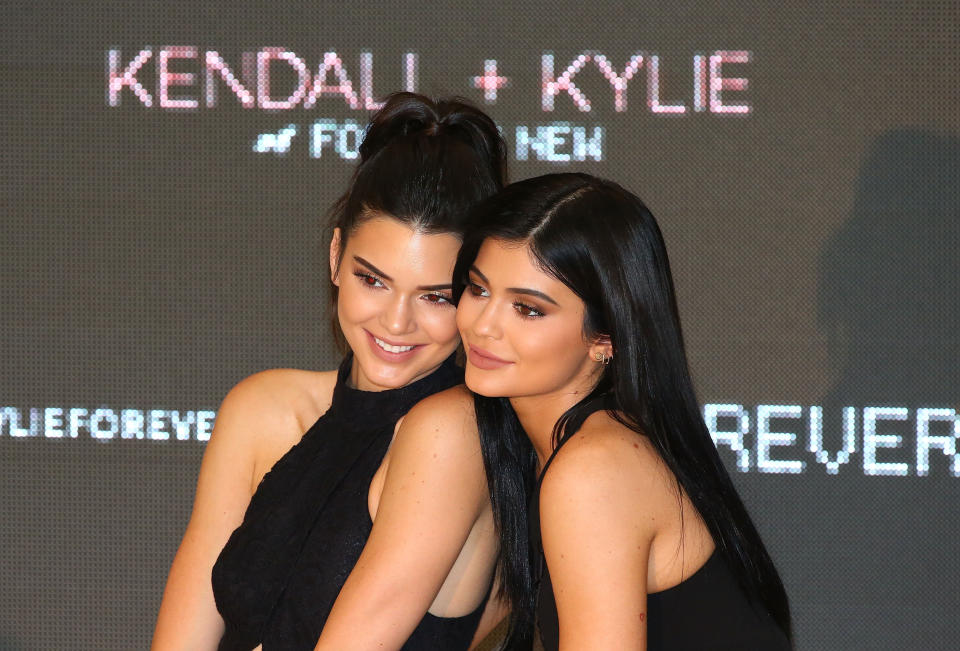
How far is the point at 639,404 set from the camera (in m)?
1.40

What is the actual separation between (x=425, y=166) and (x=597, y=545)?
64cm

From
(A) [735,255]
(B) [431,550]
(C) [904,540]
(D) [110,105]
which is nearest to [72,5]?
(D) [110,105]

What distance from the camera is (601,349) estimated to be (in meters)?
1.43

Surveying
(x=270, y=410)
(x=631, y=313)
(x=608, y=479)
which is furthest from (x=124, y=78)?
(x=608, y=479)

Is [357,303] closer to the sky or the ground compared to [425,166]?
closer to the ground

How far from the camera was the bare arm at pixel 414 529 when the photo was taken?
138cm

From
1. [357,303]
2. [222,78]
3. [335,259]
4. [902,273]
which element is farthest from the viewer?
[222,78]

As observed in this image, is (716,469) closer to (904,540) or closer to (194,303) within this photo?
(904,540)

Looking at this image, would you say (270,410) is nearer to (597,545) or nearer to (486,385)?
(486,385)

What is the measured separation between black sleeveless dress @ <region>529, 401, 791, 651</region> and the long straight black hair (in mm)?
28

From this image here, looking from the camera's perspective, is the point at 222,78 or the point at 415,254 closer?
the point at 415,254

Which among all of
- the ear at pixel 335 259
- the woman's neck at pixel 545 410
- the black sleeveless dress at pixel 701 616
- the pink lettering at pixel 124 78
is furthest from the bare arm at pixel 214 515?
the pink lettering at pixel 124 78

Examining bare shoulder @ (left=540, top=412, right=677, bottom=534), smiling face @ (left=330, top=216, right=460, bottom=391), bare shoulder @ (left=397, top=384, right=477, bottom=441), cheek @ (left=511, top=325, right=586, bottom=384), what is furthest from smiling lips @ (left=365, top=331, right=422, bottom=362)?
bare shoulder @ (left=540, top=412, right=677, bottom=534)

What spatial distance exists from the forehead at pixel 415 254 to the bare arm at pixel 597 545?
1.26 ft
